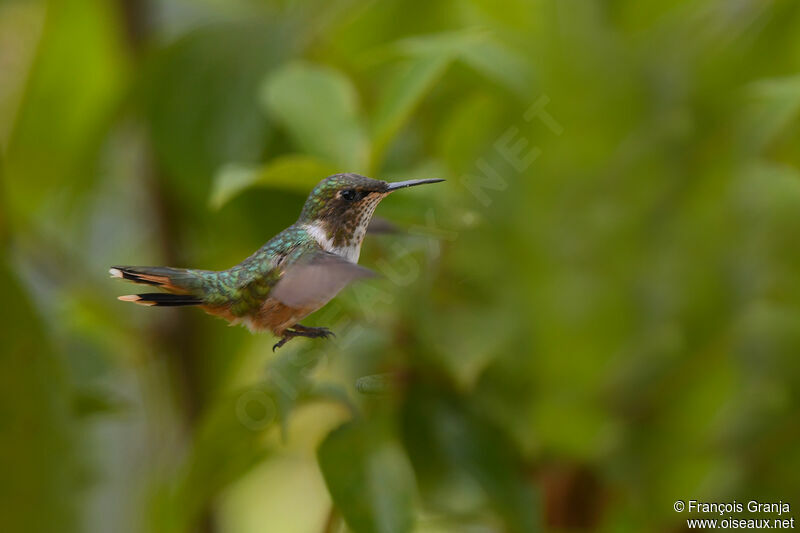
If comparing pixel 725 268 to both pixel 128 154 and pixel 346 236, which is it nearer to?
pixel 346 236

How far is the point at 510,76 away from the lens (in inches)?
10.3

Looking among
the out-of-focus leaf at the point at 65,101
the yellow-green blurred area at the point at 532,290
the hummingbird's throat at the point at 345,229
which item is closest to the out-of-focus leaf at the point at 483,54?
the yellow-green blurred area at the point at 532,290

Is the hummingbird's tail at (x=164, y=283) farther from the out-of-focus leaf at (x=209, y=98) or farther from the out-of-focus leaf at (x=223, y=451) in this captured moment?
the out-of-focus leaf at (x=209, y=98)

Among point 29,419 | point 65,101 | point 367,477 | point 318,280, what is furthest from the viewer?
point 65,101

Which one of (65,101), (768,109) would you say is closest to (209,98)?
(65,101)

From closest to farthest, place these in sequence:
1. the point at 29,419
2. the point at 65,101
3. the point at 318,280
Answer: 1. the point at 318,280
2. the point at 29,419
3. the point at 65,101

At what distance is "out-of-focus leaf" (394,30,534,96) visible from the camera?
23cm

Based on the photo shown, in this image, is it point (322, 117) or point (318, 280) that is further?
point (322, 117)

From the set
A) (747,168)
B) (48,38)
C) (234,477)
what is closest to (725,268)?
(747,168)

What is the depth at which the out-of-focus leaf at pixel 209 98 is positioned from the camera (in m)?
0.36

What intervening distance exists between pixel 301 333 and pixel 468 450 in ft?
0.52

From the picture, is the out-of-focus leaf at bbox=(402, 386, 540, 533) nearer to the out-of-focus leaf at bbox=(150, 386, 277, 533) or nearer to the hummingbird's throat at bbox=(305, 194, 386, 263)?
the out-of-focus leaf at bbox=(150, 386, 277, 533)

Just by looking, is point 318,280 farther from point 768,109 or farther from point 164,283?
point 768,109

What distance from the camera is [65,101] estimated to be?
447mm
